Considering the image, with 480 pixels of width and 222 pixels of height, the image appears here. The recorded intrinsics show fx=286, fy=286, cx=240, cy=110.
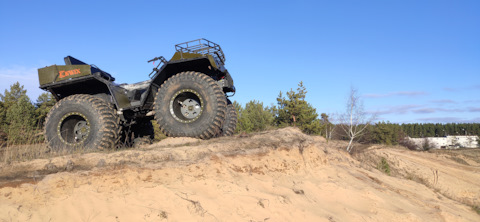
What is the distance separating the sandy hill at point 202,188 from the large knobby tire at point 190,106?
407 mm

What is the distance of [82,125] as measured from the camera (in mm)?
8039

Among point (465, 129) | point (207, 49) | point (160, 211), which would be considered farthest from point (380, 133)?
point (465, 129)

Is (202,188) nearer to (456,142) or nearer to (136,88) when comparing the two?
(136,88)

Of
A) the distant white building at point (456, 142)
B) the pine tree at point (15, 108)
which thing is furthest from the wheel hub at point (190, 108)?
the distant white building at point (456, 142)

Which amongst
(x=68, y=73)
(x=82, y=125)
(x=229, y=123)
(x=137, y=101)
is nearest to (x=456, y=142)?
(x=229, y=123)

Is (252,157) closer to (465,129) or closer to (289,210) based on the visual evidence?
(289,210)

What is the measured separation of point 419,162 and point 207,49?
1380cm

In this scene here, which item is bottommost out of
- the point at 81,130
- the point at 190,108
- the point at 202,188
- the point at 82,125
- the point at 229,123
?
the point at 202,188

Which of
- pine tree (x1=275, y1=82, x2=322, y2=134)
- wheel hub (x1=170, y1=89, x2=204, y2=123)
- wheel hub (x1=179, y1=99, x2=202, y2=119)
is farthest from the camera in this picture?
pine tree (x1=275, y1=82, x2=322, y2=134)

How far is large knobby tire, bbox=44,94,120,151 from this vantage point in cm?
740

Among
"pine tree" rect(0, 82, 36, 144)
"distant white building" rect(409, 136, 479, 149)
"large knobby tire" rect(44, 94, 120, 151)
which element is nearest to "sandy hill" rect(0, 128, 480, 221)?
"large knobby tire" rect(44, 94, 120, 151)

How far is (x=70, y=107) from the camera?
7.79 m

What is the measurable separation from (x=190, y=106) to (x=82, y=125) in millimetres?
3121

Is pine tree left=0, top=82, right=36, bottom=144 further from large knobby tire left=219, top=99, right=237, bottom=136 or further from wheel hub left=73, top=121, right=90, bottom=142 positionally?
large knobby tire left=219, top=99, right=237, bottom=136
